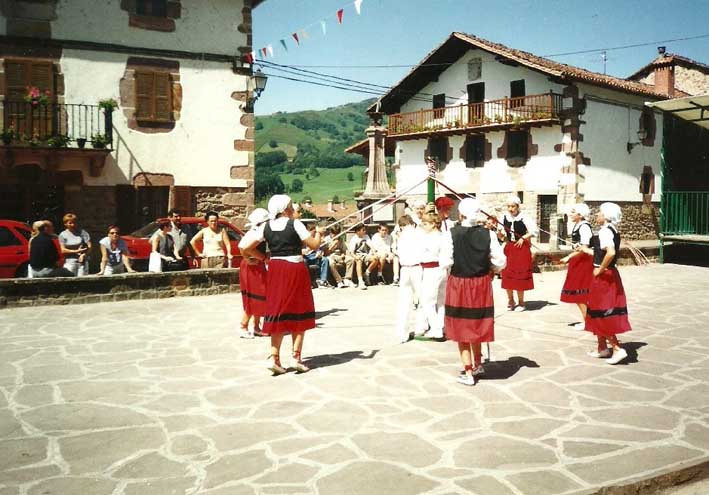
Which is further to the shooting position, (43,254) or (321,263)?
(321,263)

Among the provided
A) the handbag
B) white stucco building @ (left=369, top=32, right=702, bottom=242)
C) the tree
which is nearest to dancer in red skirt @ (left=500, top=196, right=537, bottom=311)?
the handbag

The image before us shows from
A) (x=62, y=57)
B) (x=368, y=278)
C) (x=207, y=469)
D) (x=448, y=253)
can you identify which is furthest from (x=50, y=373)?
(x=62, y=57)

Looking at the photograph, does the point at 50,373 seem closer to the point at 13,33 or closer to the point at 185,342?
the point at 185,342

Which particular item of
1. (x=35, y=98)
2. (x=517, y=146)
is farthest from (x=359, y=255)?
(x=517, y=146)

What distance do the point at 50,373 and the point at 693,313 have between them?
9383mm

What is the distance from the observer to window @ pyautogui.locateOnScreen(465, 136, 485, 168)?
28734 mm

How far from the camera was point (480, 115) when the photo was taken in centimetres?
2823

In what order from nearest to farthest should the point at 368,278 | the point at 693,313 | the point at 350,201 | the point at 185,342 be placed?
the point at 185,342
the point at 693,313
the point at 368,278
the point at 350,201

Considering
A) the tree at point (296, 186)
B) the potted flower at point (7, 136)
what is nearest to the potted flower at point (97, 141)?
the potted flower at point (7, 136)

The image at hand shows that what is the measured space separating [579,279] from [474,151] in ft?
72.1

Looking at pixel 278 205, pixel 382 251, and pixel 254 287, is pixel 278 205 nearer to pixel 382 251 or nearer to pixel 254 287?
pixel 254 287

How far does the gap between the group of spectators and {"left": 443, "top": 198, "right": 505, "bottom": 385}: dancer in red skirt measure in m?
7.96

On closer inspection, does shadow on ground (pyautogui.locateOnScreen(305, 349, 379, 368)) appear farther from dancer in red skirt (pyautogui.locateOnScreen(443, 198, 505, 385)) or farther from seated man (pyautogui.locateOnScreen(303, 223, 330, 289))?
seated man (pyautogui.locateOnScreen(303, 223, 330, 289))

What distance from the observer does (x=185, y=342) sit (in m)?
7.61
